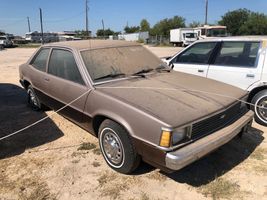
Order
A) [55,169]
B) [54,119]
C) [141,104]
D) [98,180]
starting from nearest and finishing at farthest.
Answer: [141,104], [98,180], [55,169], [54,119]

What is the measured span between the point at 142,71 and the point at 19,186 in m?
2.32

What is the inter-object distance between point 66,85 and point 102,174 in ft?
4.93

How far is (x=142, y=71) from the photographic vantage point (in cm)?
438

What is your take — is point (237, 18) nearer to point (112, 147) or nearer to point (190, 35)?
point (190, 35)

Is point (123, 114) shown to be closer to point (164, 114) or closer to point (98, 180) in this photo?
point (164, 114)

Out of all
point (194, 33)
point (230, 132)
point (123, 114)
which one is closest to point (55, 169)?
point (123, 114)

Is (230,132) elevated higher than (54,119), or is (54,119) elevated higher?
(230,132)

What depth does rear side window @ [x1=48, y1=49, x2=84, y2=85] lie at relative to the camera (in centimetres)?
418

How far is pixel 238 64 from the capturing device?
539cm

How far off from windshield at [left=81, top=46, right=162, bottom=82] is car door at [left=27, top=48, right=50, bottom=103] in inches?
48.9

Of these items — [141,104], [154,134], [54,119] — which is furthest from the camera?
[54,119]

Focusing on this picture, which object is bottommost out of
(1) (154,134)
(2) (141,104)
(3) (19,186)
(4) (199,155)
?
(3) (19,186)

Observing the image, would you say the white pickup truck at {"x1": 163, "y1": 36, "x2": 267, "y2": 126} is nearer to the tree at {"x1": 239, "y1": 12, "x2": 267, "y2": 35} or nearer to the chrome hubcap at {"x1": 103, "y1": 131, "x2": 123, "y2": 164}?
the chrome hubcap at {"x1": 103, "y1": 131, "x2": 123, "y2": 164}

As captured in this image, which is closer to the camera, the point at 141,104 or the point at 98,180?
the point at 141,104
